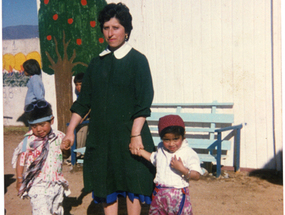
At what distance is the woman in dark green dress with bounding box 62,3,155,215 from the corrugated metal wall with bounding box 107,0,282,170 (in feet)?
8.25

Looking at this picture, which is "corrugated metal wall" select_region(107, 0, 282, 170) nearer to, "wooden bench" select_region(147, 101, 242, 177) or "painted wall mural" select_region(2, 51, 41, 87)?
"wooden bench" select_region(147, 101, 242, 177)

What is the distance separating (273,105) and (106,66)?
9.64 ft

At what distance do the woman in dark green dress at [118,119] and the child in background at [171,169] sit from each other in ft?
0.36

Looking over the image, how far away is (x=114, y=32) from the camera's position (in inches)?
95.3

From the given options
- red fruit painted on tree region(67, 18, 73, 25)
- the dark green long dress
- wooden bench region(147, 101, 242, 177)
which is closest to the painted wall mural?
red fruit painted on tree region(67, 18, 73, 25)

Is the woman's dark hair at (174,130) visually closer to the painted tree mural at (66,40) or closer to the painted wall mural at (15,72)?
the painted tree mural at (66,40)

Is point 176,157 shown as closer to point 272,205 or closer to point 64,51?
point 272,205

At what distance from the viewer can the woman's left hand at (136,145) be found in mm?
2350

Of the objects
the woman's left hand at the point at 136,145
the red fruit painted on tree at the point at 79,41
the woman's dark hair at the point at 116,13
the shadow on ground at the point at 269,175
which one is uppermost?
the red fruit painted on tree at the point at 79,41

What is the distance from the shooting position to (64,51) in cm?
588

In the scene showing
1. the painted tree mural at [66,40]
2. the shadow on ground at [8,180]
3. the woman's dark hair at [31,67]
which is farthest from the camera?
the painted tree mural at [66,40]

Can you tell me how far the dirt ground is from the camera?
3.51 metres

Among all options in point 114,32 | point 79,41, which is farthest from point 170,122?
point 79,41

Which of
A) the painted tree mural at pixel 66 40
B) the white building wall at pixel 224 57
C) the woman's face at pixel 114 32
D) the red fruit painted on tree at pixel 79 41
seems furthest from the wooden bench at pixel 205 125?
the woman's face at pixel 114 32
